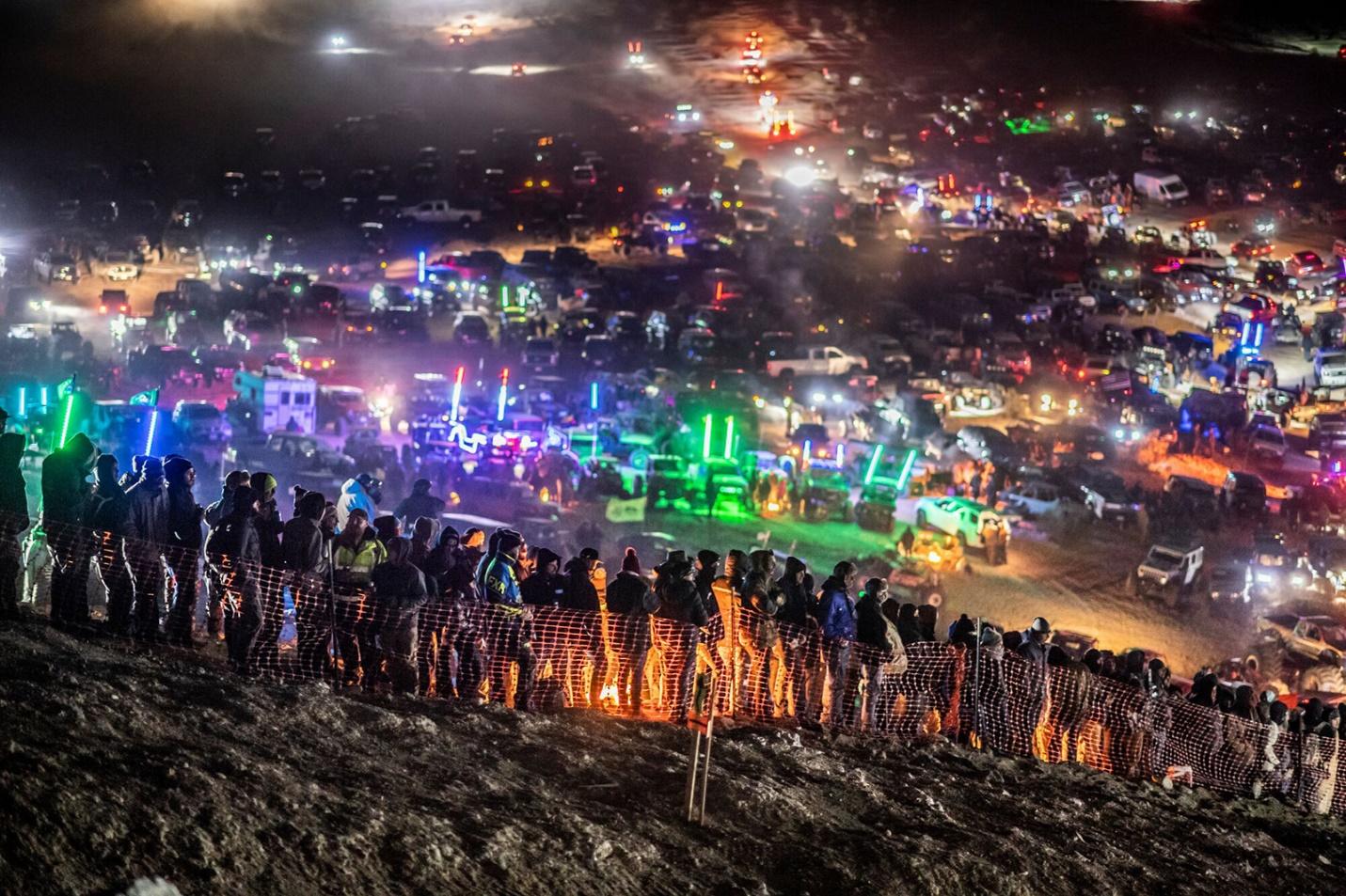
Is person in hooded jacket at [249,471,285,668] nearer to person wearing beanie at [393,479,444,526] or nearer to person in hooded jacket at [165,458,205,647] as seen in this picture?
person in hooded jacket at [165,458,205,647]

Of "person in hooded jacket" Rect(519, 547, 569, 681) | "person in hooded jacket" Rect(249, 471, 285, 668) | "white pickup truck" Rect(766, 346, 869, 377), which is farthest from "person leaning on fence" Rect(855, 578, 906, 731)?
"white pickup truck" Rect(766, 346, 869, 377)

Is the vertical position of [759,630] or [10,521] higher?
[10,521]

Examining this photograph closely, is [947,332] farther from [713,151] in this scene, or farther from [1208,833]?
[1208,833]

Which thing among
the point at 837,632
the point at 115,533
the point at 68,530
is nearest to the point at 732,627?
the point at 837,632

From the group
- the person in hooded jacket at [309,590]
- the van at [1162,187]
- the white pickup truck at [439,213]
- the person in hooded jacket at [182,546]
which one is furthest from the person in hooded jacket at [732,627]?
the van at [1162,187]

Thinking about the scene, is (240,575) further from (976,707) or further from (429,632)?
(976,707)

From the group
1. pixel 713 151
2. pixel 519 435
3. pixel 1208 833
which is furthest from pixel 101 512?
pixel 713 151
